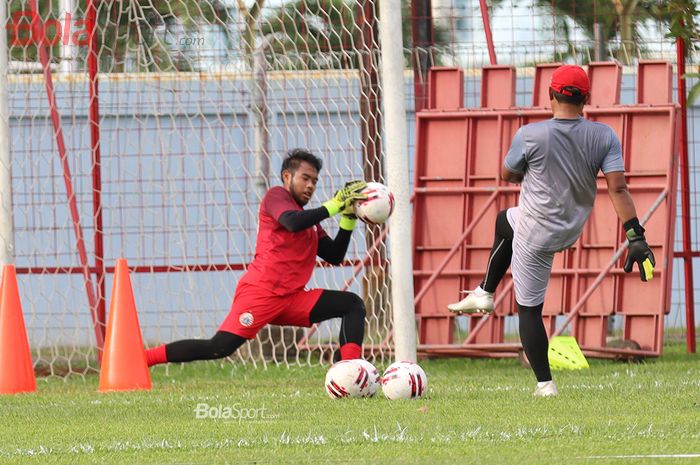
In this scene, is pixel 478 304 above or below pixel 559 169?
below

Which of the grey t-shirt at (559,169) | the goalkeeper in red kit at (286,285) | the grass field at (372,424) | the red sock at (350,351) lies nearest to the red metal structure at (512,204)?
the grass field at (372,424)

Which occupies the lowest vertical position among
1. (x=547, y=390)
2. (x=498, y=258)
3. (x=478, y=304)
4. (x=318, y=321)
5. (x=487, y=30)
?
(x=547, y=390)

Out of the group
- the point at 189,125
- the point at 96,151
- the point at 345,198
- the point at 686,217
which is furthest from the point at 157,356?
the point at 686,217

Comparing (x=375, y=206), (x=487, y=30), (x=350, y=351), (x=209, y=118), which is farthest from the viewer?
(x=209, y=118)

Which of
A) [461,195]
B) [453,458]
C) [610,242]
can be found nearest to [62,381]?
[461,195]

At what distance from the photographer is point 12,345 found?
9625 mm

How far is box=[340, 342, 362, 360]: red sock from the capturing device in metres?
8.61

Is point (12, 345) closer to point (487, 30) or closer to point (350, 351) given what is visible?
point (350, 351)

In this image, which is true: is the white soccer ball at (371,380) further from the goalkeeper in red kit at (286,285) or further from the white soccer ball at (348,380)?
the goalkeeper in red kit at (286,285)

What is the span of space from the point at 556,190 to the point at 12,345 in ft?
13.6

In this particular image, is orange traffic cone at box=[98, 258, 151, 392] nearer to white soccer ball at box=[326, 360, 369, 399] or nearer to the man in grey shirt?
white soccer ball at box=[326, 360, 369, 399]

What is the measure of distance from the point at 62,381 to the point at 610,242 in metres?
4.55

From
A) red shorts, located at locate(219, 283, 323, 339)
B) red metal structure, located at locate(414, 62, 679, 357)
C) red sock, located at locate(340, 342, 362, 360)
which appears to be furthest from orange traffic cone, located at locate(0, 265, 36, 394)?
red metal structure, located at locate(414, 62, 679, 357)

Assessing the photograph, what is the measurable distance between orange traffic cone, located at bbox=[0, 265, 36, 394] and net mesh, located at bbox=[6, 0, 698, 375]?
1.78 meters
